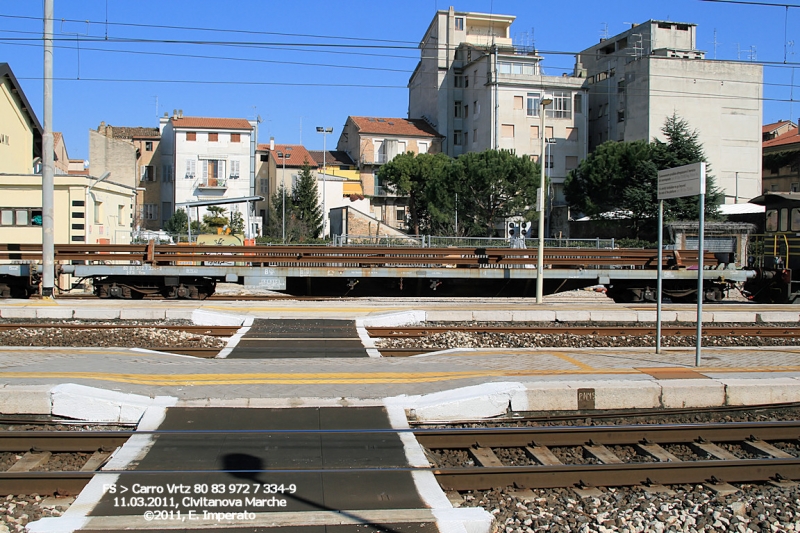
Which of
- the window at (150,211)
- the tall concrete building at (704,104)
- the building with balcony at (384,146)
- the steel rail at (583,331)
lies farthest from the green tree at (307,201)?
the steel rail at (583,331)

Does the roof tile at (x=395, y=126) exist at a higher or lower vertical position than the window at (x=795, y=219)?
Answer: higher

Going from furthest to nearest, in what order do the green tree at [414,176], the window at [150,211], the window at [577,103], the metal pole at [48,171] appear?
the window at [150,211] < the window at [577,103] < the green tree at [414,176] < the metal pole at [48,171]

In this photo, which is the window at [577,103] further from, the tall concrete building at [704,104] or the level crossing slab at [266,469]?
the level crossing slab at [266,469]

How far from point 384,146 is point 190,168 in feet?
61.1

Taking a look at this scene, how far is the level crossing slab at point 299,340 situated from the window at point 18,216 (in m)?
15.1

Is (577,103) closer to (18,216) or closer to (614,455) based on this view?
(18,216)

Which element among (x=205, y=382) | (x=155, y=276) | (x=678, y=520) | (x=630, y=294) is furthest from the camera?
(x=630, y=294)

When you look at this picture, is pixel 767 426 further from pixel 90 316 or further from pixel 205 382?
pixel 90 316

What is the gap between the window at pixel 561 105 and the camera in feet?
206

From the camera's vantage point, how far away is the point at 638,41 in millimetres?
62406

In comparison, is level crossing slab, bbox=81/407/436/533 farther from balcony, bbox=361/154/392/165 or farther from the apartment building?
balcony, bbox=361/154/392/165

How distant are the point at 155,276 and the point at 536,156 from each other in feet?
159

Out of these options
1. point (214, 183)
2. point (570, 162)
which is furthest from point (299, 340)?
point (570, 162)

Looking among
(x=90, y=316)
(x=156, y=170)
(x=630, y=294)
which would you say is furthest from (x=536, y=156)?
(x=90, y=316)
